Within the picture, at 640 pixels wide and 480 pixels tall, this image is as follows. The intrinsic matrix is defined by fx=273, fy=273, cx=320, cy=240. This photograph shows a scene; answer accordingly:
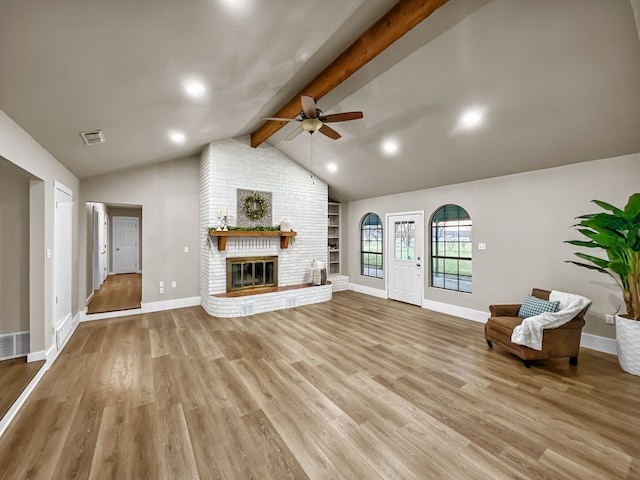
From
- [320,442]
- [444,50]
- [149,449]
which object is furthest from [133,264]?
[444,50]

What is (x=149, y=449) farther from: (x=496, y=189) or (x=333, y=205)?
(x=333, y=205)

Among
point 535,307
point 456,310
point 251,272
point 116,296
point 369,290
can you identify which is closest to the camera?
point 535,307

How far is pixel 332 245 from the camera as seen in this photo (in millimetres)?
7875

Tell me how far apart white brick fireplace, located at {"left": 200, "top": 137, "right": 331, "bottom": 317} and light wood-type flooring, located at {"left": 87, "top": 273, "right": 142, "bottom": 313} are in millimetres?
1510

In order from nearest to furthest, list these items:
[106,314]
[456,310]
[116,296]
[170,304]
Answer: [106,314] < [456,310] < [170,304] < [116,296]

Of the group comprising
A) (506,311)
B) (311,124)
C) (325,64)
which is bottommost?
(506,311)

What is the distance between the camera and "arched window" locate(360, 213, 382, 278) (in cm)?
692

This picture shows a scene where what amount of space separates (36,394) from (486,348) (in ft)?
16.1

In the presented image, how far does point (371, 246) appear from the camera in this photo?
23.5 feet

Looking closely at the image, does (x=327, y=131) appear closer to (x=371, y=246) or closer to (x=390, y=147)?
(x=390, y=147)

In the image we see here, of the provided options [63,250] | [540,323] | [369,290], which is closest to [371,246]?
[369,290]

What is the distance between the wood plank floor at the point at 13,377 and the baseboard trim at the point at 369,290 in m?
5.80

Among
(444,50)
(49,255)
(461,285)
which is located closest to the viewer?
(444,50)

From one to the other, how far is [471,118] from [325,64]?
1.99 m
